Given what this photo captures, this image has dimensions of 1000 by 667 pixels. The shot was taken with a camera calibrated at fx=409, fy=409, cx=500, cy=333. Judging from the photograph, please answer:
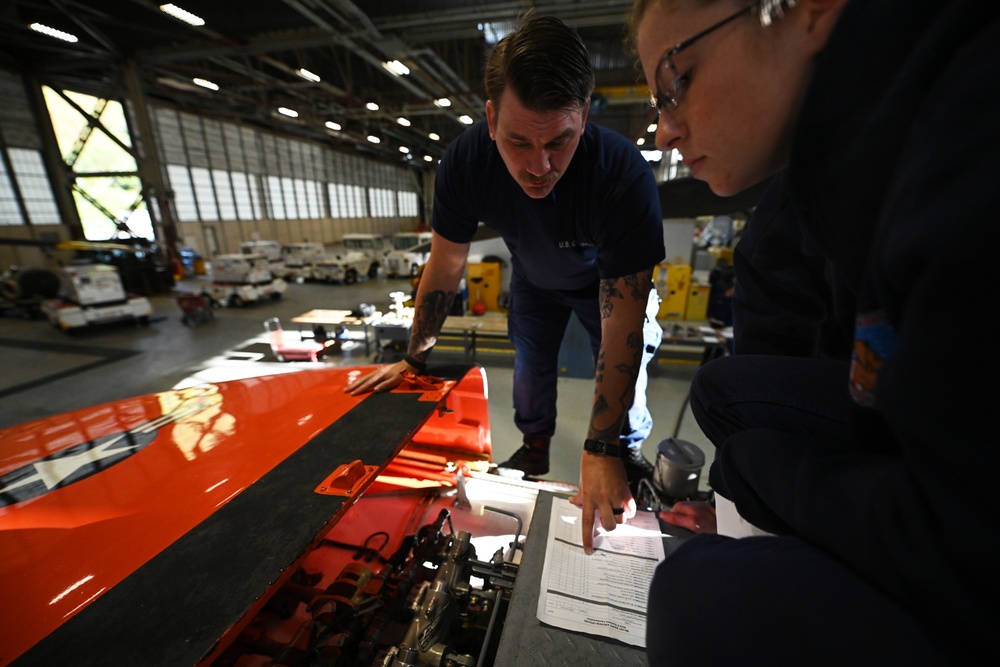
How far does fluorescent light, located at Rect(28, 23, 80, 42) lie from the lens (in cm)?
694

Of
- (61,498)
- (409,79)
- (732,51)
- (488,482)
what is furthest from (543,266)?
(409,79)

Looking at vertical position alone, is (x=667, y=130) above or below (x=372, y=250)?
above

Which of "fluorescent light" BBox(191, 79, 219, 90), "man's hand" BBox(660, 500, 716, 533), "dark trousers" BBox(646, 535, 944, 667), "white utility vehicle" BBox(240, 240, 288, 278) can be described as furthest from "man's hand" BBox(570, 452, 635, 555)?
"fluorescent light" BBox(191, 79, 219, 90)

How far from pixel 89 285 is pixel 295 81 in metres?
7.60

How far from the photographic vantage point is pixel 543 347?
2.04m

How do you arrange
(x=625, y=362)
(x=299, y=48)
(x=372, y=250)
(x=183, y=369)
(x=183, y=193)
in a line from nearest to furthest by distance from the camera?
(x=625, y=362)
(x=183, y=369)
(x=299, y=48)
(x=183, y=193)
(x=372, y=250)

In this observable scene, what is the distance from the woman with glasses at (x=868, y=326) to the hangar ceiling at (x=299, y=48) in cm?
419

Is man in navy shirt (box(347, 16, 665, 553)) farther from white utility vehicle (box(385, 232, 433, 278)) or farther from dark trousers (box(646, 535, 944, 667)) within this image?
white utility vehicle (box(385, 232, 433, 278))

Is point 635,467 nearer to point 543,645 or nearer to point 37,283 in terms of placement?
point 543,645

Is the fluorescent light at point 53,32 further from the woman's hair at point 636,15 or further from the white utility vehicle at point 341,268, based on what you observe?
the woman's hair at point 636,15

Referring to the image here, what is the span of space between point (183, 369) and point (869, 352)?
6.11 m

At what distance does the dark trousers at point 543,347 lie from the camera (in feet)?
6.02

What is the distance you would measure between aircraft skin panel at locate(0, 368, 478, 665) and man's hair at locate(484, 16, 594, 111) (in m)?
1.01

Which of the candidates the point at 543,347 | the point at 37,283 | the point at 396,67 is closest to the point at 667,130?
the point at 543,347
